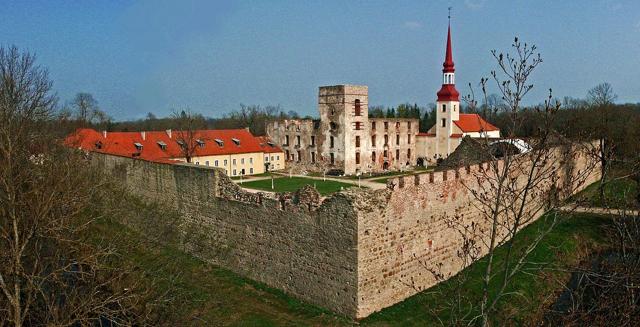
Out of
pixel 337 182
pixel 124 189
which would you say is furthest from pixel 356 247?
pixel 337 182

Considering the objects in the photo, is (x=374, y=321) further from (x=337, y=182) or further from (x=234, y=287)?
(x=337, y=182)

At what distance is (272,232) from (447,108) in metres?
40.0

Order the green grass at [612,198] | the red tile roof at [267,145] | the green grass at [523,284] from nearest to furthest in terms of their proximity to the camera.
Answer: the green grass at [612,198]
the green grass at [523,284]
the red tile roof at [267,145]

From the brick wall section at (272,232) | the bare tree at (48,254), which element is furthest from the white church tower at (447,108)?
the bare tree at (48,254)

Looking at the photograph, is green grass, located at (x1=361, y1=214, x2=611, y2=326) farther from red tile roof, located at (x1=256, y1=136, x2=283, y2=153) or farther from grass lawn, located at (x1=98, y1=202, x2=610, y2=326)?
red tile roof, located at (x1=256, y1=136, x2=283, y2=153)

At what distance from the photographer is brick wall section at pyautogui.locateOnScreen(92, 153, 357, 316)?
1261 cm

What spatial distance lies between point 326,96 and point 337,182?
9463mm

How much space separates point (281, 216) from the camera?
14.2 metres

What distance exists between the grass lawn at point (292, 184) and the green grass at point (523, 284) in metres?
16.4

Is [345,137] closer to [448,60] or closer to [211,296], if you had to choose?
[448,60]

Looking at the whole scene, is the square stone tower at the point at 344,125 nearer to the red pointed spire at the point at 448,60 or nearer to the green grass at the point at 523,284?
the red pointed spire at the point at 448,60

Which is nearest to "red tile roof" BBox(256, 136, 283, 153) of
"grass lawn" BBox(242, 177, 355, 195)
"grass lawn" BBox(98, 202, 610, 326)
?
"grass lawn" BBox(242, 177, 355, 195)

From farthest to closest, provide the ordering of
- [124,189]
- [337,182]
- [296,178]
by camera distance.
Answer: [296,178] < [337,182] < [124,189]

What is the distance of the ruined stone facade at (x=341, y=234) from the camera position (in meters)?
12.4
